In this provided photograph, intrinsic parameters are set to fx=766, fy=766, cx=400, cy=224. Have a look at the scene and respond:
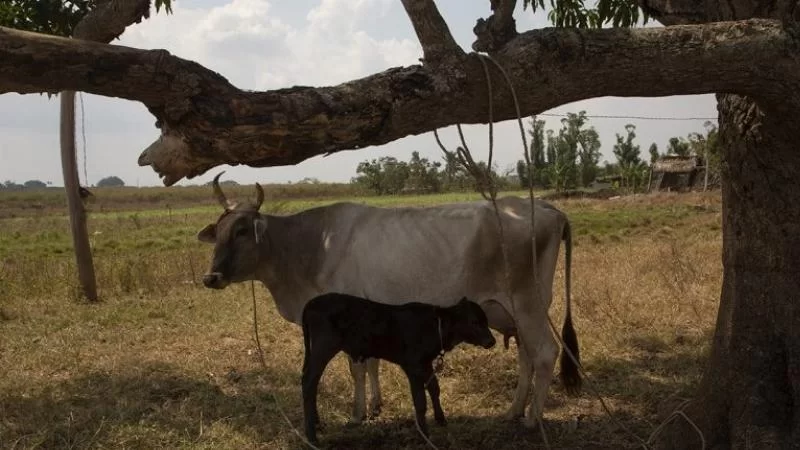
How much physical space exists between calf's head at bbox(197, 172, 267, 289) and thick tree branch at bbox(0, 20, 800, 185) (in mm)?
2093

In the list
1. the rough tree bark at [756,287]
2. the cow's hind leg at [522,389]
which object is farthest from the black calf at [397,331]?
the rough tree bark at [756,287]

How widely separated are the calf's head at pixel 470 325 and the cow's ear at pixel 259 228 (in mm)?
1525

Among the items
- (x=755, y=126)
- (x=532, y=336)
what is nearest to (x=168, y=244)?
(x=532, y=336)

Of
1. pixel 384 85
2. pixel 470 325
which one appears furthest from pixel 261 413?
pixel 384 85

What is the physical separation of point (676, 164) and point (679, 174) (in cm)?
49

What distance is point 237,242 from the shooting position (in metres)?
5.46

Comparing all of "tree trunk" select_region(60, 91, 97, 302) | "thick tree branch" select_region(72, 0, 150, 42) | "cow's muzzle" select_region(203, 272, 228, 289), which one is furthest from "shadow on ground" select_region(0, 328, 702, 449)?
"tree trunk" select_region(60, 91, 97, 302)

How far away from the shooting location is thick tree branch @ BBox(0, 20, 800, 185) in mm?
3109

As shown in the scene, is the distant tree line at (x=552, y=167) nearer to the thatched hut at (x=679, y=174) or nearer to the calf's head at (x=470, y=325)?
the thatched hut at (x=679, y=174)

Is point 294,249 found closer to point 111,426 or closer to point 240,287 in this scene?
point 111,426

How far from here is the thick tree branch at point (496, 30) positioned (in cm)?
365

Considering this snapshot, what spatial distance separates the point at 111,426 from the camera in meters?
5.36

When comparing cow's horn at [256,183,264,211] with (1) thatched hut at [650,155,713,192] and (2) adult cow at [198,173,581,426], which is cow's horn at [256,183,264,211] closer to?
(2) adult cow at [198,173,581,426]

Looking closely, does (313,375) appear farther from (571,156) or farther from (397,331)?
(571,156)
